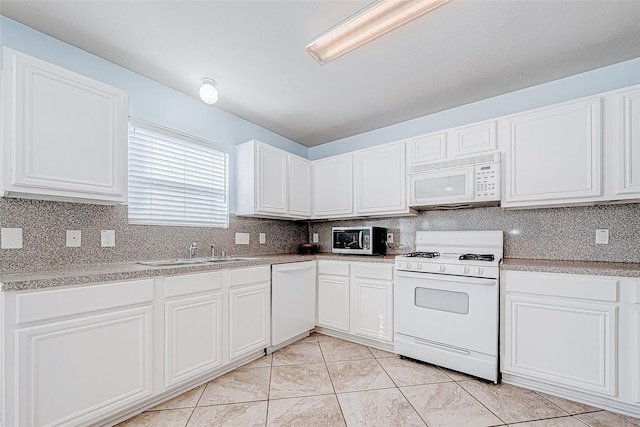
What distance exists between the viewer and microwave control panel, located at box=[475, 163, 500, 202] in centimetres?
240

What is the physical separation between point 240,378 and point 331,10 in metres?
2.62

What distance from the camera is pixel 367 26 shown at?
175 centimetres

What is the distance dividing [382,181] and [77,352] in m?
2.74

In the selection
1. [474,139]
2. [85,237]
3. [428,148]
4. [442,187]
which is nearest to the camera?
[85,237]

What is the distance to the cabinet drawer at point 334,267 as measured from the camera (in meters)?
3.02

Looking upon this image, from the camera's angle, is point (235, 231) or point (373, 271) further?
point (235, 231)

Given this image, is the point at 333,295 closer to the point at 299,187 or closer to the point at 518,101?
the point at 299,187

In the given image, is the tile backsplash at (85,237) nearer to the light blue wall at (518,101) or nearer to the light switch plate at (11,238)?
the light switch plate at (11,238)

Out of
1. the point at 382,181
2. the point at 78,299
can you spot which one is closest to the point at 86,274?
the point at 78,299

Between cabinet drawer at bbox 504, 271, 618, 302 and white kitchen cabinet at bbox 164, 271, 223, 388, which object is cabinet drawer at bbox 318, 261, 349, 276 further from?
cabinet drawer at bbox 504, 271, 618, 302

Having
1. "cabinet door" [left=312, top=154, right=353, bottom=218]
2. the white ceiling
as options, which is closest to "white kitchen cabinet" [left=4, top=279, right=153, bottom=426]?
the white ceiling

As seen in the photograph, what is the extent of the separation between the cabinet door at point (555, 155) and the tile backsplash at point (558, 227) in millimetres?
329

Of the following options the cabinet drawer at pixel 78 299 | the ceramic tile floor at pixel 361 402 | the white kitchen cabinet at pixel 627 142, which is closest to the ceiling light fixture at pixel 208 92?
the cabinet drawer at pixel 78 299

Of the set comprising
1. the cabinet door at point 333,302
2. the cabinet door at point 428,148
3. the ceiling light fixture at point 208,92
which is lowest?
the cabinet door at point 333,302
